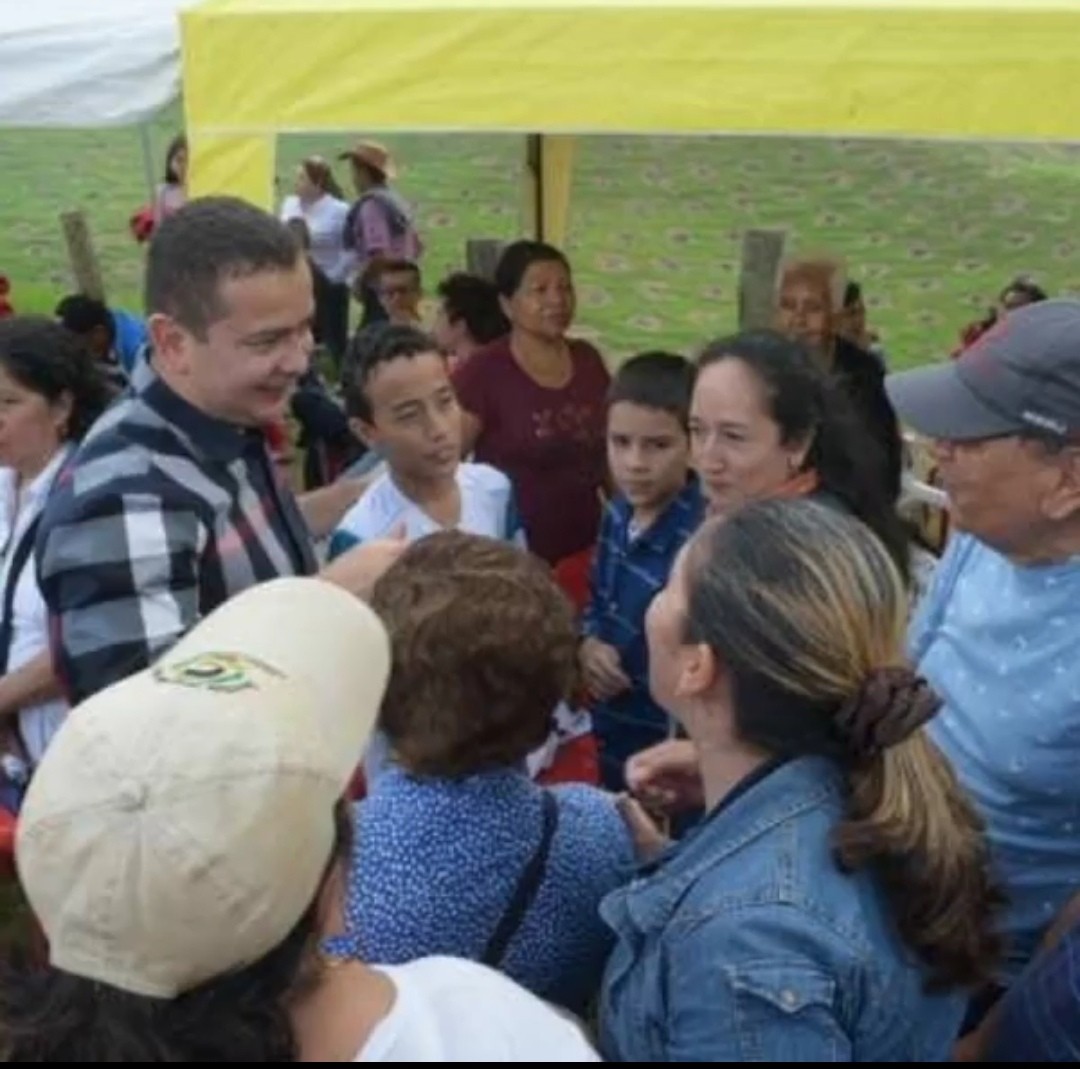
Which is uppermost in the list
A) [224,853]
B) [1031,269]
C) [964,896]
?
[224,853]

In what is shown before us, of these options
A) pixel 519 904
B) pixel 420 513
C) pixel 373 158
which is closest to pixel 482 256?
pixel 373 158

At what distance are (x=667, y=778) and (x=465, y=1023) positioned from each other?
0.95 metres

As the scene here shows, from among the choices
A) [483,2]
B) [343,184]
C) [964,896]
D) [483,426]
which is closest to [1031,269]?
[343,184]

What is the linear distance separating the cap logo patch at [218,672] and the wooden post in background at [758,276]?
554 centimetres

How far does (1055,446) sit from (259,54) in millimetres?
2240

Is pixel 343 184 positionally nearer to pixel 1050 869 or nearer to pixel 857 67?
pixel 857 67

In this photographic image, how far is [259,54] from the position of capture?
397 centimetres

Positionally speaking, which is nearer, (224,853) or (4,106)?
(224,853)

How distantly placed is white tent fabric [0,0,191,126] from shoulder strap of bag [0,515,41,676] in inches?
78.1

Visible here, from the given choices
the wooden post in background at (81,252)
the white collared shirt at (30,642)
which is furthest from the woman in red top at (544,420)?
the wooden post in background at (81,252)

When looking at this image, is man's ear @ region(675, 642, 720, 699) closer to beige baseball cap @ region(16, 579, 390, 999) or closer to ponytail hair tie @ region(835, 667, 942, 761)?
ponytail hair tie @ region(835, 667, 942, 761)

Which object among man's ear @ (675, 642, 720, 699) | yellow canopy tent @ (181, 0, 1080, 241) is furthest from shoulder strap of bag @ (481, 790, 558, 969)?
yellow canopy tent @ (181, 0, 1080, 241)

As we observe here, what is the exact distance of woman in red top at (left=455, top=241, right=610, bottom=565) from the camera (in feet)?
16.3

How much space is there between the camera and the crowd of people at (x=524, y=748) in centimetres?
139
